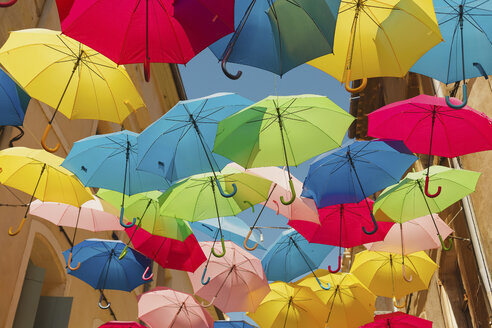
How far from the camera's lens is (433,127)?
18.8 ft

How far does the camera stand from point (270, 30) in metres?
4.67

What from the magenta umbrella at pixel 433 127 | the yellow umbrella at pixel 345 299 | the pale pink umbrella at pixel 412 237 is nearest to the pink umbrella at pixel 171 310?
the yellow umbrella at pixel 345 299

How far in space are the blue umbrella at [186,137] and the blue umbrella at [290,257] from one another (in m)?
3.04

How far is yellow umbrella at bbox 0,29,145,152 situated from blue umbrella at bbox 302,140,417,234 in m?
2.58

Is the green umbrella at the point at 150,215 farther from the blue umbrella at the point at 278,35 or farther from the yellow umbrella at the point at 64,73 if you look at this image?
the blue umbrella at the point at 278,35

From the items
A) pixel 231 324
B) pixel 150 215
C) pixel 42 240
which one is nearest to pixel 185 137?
pixel 150 215

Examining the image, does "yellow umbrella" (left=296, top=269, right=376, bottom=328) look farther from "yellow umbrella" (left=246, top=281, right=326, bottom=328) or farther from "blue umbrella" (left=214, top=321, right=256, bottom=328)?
"blue umbrella" (left=214, top=321, right=256, bottom=328)

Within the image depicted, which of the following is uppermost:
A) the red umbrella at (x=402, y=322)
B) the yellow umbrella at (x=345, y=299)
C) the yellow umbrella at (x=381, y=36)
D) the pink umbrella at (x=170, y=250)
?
the yellow umbrella at (x=381, y=36)

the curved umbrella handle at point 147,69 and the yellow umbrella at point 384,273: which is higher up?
the curved umbrella handle at point 147,69

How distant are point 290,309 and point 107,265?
3004mm

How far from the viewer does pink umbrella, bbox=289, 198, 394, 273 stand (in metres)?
7.50

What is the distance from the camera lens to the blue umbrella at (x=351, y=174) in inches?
265

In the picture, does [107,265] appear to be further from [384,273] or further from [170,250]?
[384,273]

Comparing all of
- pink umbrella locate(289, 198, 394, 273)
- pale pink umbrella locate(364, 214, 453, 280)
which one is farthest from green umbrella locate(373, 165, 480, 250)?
pale pink umbrella locate(364, 214, 453, 280)
